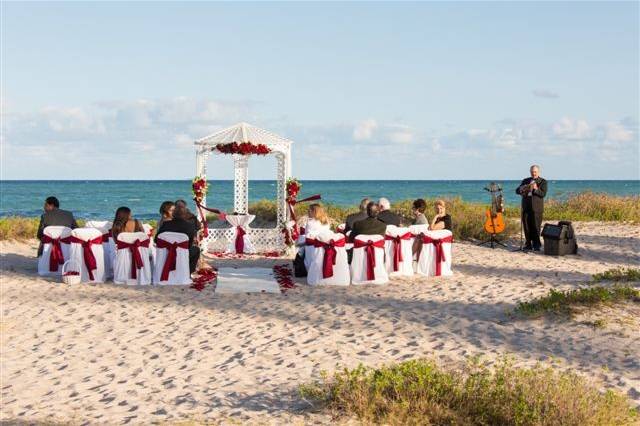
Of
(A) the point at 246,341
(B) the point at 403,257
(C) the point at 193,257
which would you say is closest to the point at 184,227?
(C) the point at 193,257

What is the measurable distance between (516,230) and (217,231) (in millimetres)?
8030

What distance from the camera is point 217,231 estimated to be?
1927 cm

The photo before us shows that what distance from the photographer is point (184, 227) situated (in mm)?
12906

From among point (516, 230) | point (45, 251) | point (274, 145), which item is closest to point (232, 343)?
point (45, 251)

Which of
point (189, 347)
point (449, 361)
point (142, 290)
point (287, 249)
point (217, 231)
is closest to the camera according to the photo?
point (449, 361)

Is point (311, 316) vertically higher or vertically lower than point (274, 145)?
lower

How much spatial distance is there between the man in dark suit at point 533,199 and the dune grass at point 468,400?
9858 mm

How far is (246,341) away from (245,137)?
9.40 metres

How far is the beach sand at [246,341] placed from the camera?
690 centimetres

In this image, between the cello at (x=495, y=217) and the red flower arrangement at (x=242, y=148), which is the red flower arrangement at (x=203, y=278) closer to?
the red flower arrangement at (x=242, y=148)

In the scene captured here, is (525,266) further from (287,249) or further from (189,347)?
(189,347)

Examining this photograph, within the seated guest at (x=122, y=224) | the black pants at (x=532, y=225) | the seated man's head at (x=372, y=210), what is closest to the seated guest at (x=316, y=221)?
the seated man's head at (x=372, y=210)

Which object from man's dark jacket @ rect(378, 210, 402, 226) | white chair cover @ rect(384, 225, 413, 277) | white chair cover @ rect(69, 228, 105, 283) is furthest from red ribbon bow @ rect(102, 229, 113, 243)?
white chair cover @ rect(384, 225, 413, 277)

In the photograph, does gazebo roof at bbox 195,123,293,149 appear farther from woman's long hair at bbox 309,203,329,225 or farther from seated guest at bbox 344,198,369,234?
woman's long hair at bbox 309,203,329,225
